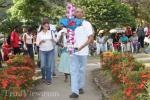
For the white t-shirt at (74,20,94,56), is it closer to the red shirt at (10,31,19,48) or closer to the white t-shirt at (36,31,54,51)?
the white t-shirt at (36,31,54,51)

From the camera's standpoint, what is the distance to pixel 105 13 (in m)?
31.6

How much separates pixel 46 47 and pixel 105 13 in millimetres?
18059

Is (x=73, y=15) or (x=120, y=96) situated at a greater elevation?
(x=73, y=15)

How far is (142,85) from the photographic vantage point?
8891 millimetres

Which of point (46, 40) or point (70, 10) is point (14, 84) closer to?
point (70, 10)

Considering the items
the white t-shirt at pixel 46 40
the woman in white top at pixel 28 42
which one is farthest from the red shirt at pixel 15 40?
the white t-shirt at pixel 46 40

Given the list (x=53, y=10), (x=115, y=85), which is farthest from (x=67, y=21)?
(x=53, y=10)

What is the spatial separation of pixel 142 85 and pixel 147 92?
45 cm

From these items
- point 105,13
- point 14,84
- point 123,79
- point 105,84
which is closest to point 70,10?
point 123,79

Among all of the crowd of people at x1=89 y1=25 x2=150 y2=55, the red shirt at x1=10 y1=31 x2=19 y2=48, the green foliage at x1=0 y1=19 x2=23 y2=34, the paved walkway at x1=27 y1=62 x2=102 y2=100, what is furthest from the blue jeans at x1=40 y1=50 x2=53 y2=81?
the green foliage at x1=0 y1=19 x2=23 y2=34

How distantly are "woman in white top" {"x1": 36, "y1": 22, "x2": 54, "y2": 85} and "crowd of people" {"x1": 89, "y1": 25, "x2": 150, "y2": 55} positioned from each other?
14.1 metres

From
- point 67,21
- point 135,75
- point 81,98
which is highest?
point 67,21

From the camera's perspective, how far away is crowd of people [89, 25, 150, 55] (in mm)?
29281

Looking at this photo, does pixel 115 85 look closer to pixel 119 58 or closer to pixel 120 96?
pixel 119 58
